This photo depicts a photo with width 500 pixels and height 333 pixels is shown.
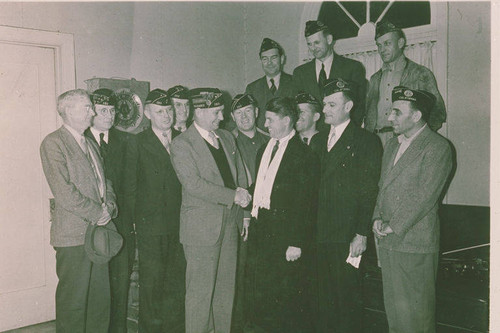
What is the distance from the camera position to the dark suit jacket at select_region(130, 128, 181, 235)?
3.11m

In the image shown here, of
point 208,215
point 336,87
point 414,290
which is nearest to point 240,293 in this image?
point 208,215

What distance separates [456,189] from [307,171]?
104 inches

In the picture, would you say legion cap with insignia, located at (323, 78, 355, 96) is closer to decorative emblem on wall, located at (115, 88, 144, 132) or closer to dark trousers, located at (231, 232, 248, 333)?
dark trousers, located at (231, 232, 248, 333)

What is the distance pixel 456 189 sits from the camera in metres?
4.71

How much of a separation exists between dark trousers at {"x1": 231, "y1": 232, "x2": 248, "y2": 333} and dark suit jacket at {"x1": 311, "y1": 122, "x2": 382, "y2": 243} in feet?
2.49

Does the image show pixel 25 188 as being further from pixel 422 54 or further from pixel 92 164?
pixel 422 54

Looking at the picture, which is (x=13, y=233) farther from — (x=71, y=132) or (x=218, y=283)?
(x=218, y=283)

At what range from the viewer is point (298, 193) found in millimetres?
2803

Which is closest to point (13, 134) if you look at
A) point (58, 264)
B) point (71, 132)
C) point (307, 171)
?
point (71, 132)

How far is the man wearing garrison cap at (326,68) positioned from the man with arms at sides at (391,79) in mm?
364

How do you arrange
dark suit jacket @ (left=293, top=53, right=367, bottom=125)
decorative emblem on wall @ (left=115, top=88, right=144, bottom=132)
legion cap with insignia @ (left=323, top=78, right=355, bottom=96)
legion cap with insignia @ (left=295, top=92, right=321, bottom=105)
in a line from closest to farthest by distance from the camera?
legion cap with insignia @ (left=323, top=78, right=355, bottom=96) → legion cap with insignia @ (left=295, top=92, right=321, bottom=105) → dark suit jacket @ (left=293, top=53, right=367, bottom=125) → decorative emblem on wall @ (left=115, top=88, right=144, bottom=132)

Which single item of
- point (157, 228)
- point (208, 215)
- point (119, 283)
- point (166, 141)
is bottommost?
point (119, 283)

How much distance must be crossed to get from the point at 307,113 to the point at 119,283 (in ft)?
5.97

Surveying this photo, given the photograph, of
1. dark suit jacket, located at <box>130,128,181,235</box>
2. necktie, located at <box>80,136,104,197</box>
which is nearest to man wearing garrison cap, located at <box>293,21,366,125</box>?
dark suit jacket, located at <box>130,128,181,235</box>
